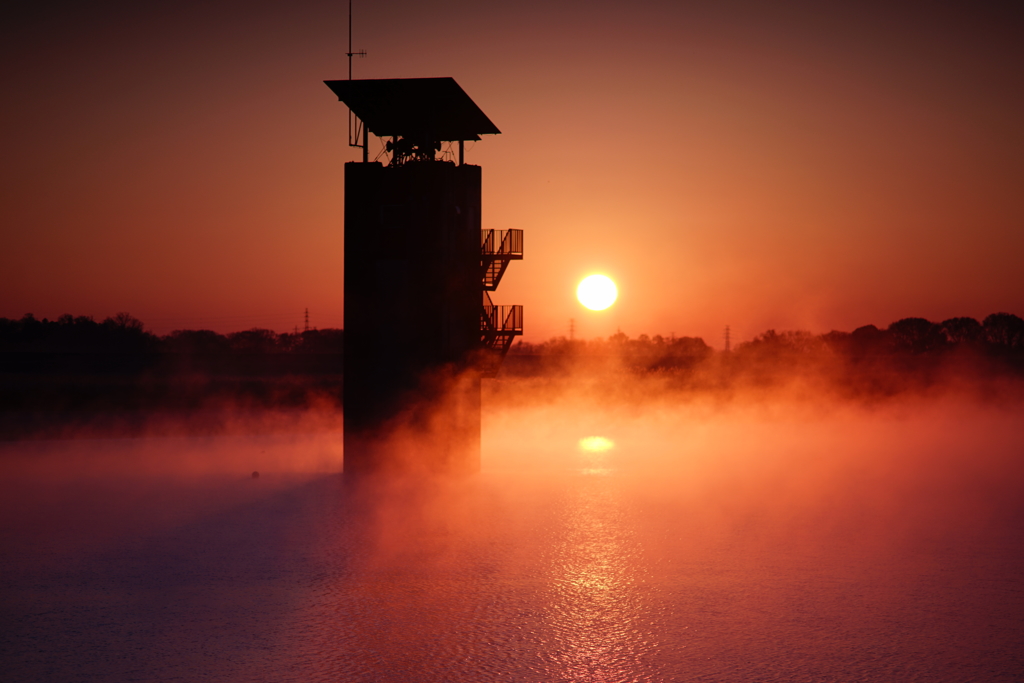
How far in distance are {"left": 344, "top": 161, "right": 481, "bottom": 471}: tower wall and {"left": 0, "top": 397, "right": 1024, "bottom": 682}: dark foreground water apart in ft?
5.29

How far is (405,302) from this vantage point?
2600 centimetres

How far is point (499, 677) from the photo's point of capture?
29.6 ft

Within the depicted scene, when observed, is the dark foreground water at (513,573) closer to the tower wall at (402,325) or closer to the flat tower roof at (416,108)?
the tower wall at (402,325)

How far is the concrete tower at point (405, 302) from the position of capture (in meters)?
25.8

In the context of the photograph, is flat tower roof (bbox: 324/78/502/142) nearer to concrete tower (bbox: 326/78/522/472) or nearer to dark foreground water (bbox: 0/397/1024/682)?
concrete tower (bbox: 326/78/522/472)

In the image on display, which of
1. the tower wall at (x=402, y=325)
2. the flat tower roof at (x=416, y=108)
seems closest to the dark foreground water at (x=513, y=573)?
the tower wall at (x=402, y=325)

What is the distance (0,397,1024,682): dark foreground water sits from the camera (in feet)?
31.7

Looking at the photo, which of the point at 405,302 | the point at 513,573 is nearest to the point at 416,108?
the point at 405,302

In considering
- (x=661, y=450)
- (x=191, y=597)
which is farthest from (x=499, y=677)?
(x=661, y=450)

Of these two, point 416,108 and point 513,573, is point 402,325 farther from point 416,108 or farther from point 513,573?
point 513,573

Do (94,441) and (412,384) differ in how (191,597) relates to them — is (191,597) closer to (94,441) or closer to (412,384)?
(412,384)

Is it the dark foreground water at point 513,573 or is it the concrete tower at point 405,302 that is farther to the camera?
the concrete tower at point 405,302

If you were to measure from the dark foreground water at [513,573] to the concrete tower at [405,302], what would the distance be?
1.73 meters

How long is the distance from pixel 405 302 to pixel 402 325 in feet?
2.55
